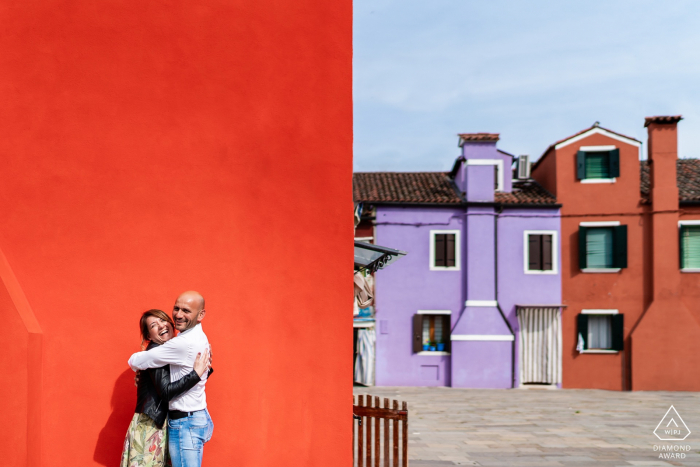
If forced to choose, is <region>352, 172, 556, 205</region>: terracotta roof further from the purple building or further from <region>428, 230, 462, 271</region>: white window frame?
<region>428, 230, 462, 271</region>: white window frame

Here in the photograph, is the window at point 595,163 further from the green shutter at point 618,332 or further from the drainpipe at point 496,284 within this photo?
the green shutter at point 618,332

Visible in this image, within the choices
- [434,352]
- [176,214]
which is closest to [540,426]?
[434,352]

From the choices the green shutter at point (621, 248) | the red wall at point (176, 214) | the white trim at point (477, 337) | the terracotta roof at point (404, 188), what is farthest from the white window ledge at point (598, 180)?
the red wall at point (176, 214)

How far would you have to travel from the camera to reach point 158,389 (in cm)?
338

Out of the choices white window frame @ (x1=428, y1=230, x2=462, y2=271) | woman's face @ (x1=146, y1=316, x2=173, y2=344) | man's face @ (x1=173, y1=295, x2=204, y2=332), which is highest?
white window frame @ (x1=428, y1=230, x2=462, y2=271)

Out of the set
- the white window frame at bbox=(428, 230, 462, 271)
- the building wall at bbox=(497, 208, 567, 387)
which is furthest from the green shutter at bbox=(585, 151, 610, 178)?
the white window frame at bbox=(428, 230, 462, 271)

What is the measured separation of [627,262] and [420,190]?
23.8ft

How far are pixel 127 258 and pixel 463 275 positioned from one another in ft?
54.3

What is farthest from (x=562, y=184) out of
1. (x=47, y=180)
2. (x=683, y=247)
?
(x=47, y=180)

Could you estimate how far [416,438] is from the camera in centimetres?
1048

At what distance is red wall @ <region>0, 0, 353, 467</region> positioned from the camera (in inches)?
151

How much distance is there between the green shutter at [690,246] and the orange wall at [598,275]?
4.14 feet

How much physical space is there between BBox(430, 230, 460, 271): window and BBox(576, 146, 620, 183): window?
474 centimetres

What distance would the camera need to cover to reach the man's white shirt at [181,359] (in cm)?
330
